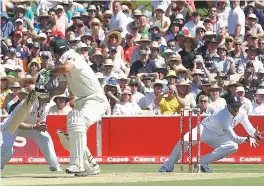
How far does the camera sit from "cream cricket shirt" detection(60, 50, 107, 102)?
538 inches

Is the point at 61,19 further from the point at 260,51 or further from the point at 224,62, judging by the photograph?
the point at 260,51

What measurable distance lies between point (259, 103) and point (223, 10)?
4.94m

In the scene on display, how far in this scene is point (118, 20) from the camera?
83.0ft

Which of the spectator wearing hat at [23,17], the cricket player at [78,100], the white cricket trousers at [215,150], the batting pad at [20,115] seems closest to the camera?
the cricket player at [78,100]

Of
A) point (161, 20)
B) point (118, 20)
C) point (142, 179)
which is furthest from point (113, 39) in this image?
point (142, 179)

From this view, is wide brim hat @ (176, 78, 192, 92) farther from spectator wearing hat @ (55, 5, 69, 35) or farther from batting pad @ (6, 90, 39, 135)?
batting pad @ (6, 90, 39, 135)

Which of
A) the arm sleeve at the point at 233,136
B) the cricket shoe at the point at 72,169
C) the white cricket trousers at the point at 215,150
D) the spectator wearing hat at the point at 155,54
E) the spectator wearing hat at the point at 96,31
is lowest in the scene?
the cricket shoe at the point at 72,169

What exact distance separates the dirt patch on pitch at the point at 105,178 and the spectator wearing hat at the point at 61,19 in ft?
35.2

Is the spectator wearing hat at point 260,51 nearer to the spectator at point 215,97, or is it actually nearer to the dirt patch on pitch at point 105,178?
the spectator at point 215,97

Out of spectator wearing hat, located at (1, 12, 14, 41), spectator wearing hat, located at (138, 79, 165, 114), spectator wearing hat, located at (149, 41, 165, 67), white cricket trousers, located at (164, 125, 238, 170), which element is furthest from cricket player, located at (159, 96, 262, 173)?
spectator wearing hat, located at (1, 12, 14, 41)

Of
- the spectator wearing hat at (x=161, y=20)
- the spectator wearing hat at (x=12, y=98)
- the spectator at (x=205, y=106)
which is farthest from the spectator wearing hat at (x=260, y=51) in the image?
the spectator wearing hat at (x=12, y=98)

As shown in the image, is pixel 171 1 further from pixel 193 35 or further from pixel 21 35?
pixel 21 35

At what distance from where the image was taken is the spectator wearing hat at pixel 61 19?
83.1ft

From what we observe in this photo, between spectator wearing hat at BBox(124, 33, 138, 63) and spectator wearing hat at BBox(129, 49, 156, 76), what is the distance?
2.90 feet
